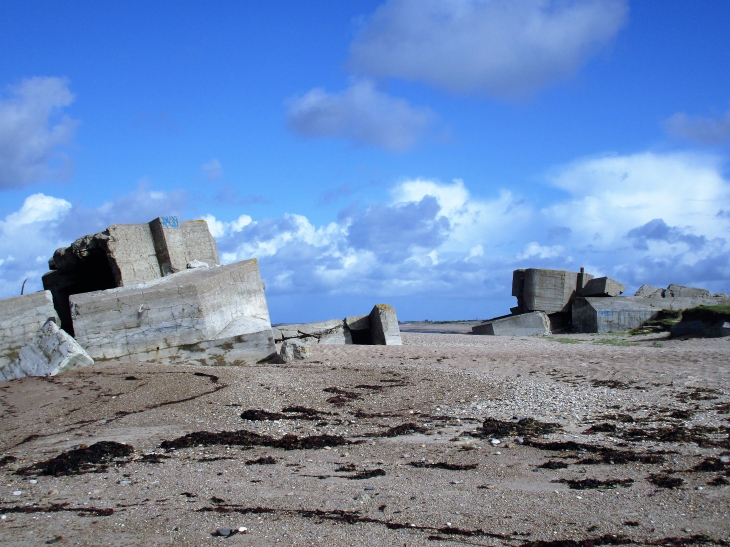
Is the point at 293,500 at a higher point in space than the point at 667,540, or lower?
higher

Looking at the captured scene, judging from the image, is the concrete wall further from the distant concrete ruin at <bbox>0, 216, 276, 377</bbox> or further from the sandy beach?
the sandy beach

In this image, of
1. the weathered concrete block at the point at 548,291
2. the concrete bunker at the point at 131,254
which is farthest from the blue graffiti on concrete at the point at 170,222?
the weathered concrete block at the point at 548,291

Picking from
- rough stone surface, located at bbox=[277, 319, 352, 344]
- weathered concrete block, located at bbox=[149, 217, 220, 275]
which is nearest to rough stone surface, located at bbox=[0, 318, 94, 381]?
weathered concrete block, located at bbox=[149, 217, 220, 275]

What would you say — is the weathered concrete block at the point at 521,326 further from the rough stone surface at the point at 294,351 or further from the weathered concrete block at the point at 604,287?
the rough stone surface at the point at 294,351

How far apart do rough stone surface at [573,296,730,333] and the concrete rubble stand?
25.1 ft

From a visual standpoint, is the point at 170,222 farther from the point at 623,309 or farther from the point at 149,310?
the point at 623,309

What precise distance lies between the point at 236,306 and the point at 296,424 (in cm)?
502

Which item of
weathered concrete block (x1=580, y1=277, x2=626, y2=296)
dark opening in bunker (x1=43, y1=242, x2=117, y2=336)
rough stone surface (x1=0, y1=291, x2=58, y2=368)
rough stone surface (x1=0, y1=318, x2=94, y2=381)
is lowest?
weathered concrete block (x1=580, y1=277, x2=626, y2=296)

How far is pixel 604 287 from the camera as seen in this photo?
780 inches

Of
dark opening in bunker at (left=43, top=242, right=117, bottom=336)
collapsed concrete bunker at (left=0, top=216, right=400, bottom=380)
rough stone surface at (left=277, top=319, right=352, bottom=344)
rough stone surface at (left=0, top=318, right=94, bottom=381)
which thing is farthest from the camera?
rough stone surface at (left=277, top=319, right=352, bottom=344)

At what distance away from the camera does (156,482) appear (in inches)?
195

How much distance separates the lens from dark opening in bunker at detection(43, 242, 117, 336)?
41.0 feet

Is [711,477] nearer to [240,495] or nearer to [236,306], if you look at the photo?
[240,495]

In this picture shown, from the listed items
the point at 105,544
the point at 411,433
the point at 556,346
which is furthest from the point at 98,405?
the point at 556,346
